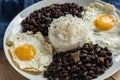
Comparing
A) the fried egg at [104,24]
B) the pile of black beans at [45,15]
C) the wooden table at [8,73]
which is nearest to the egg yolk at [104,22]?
the fried egg at [104,24]

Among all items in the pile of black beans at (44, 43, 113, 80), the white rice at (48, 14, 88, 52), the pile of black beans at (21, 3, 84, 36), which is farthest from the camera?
the pile of black beans at (21, 3, 84, 36)

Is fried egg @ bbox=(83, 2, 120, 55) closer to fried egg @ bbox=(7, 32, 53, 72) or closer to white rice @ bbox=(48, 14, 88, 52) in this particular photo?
white rice @ bbox=(48, 14, 88, 52)

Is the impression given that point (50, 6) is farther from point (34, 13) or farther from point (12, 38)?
point (12, 38)

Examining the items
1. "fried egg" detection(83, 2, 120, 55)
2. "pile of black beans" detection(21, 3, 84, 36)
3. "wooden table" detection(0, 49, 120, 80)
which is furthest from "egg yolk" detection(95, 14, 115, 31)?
"wooden table" detection(0, 49, 120, 80)

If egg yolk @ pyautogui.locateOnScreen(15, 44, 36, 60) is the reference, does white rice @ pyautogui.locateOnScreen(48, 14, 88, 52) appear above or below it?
above

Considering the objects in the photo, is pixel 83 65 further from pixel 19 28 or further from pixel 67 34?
pixel 19 28

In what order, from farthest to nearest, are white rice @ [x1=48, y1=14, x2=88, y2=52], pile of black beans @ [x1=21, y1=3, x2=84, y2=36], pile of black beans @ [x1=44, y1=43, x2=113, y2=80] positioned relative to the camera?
pile of black beans @ [x1=21, y1=3, x2=84, y2=36]
white rice @ [x1=48, y1=14, x2=88, y2=52]
pile of black beans @ [x1=44, y1=43, x2=113, y2=80]

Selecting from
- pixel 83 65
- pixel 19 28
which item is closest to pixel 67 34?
pixel 83 65
